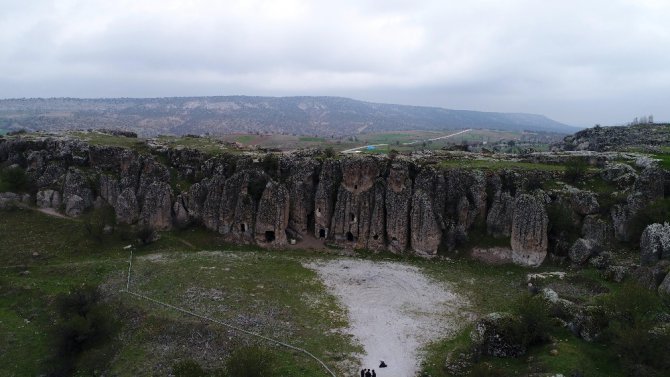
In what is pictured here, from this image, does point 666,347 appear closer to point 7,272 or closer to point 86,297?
point 86,297

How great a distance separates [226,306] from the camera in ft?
118

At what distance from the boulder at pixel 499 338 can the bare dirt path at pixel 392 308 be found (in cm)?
407

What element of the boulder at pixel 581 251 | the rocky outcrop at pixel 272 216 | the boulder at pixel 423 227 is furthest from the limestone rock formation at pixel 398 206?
the boulder at pixel 581 251

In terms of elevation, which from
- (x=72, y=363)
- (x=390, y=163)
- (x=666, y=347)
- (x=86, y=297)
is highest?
(x=390, y=163)

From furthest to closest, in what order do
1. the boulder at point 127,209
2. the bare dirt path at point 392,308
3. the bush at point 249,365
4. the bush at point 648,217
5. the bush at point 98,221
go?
the boulder at point 127,209, the bush at point 98,221, the bush at point 648,217, the bare dirt path at point 392,308, the bush at point 249,365

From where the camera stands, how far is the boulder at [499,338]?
27.1m

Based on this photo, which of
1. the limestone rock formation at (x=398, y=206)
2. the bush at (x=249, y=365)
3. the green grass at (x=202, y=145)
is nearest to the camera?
the bush at (x=249, y=365)

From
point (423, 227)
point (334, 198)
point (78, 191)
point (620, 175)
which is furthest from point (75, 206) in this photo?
point (620, 175)

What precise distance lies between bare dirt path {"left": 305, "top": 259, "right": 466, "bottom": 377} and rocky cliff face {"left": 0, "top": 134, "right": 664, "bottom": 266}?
19.3 feet

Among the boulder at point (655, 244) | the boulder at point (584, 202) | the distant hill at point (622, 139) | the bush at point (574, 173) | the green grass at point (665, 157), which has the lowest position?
the boulder at point (655, 244)

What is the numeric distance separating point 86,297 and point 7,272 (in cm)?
1748

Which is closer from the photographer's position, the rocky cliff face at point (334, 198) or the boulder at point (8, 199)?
the rocky cliff face at point (334, 198)

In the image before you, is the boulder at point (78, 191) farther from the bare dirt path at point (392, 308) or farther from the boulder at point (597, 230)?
the boulder at point (597, 230)

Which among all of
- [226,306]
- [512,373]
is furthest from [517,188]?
[226,306]
